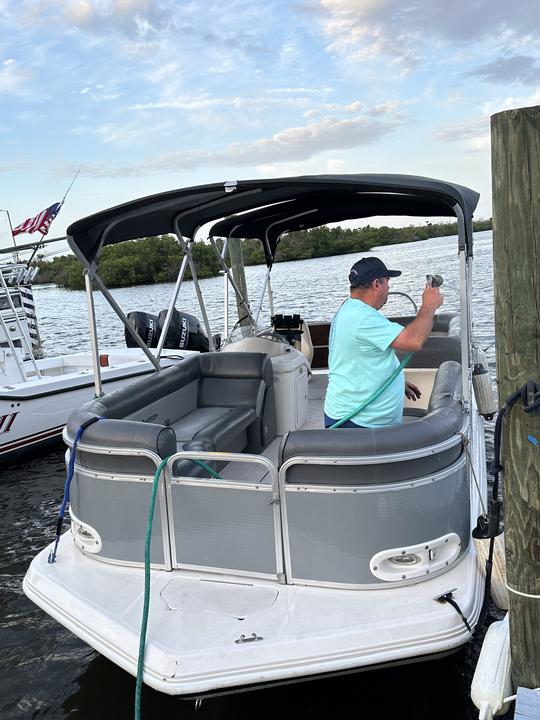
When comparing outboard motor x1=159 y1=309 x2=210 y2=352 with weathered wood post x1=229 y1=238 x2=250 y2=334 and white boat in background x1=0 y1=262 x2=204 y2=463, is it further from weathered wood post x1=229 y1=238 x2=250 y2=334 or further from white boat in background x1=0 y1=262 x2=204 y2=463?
weathered wood post x1=229 y1=238 x2=250 y2=334

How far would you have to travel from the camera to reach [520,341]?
2.37 metres

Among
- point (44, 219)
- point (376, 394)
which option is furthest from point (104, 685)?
point (44, 219)

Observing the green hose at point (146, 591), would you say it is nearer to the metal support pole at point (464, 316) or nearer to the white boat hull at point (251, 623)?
the white boat hull at point (251, 623)

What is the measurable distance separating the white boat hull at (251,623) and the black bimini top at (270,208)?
196 centimetres

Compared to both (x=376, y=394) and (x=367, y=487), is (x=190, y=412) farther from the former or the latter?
→ (x=367, y=487)

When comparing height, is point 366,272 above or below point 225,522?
above

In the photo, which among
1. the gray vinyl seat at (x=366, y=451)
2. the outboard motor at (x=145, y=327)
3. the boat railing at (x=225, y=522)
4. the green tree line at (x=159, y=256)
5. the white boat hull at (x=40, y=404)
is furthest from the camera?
the green tree line at (x=159, y=256)

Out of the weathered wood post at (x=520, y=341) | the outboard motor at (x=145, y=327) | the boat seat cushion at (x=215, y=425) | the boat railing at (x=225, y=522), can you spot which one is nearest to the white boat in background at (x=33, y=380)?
the outboard motor at (x=145, y=327)

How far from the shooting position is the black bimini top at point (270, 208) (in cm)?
362

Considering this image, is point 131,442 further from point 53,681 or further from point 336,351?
point 53,681

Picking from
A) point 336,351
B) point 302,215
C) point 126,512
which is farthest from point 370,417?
point 302,215

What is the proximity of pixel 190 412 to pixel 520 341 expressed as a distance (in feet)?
11.4

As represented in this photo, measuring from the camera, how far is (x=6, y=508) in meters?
6.88

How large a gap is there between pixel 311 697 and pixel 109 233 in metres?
3.14
